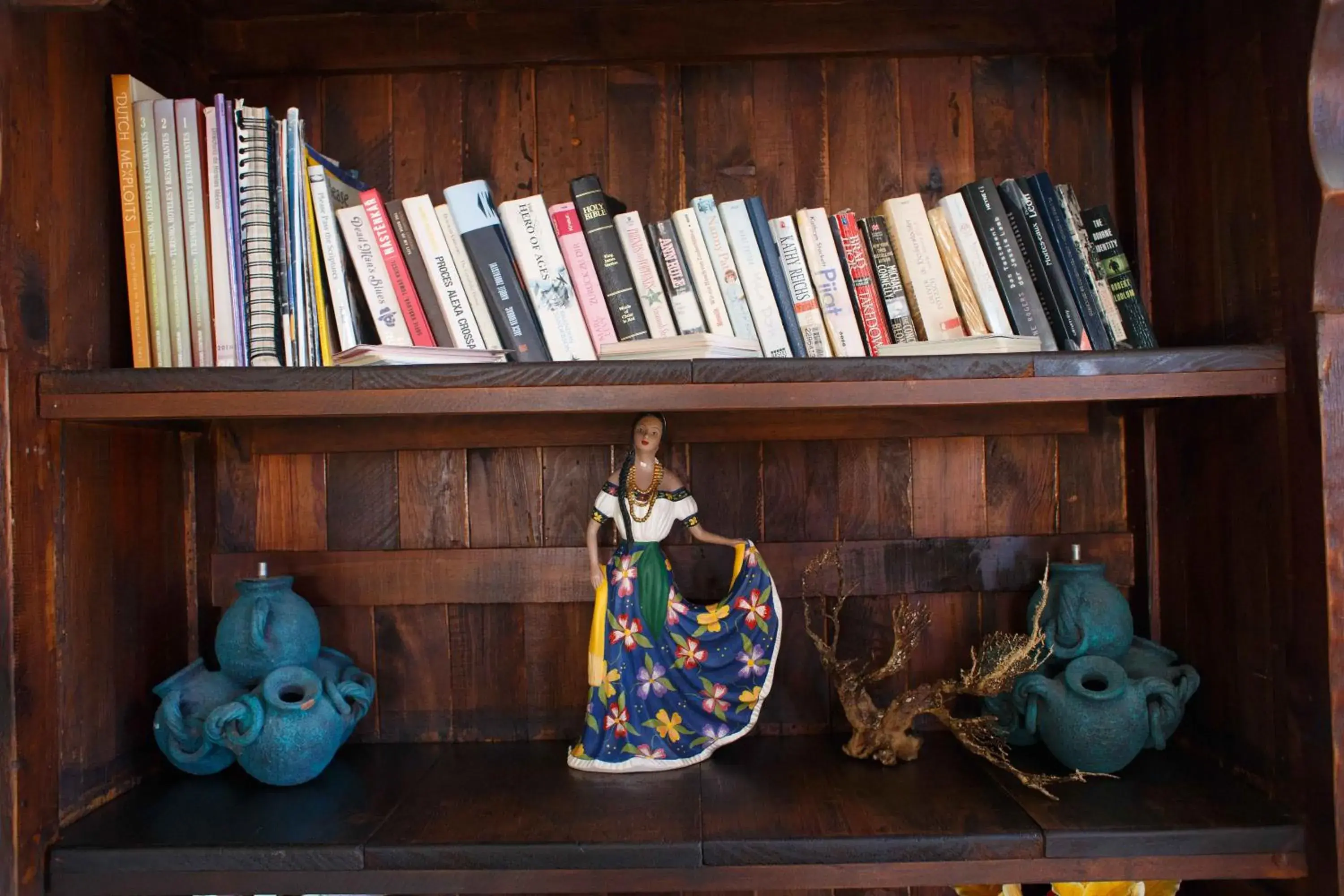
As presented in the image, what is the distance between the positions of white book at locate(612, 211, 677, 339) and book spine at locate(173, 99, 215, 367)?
434 millimetres

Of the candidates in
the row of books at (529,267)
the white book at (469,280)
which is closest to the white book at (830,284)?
the row of books at (529,267)

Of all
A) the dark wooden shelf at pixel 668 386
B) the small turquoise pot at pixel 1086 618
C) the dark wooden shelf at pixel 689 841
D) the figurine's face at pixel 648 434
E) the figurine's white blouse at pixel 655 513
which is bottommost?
the dark wooden shelf at pixel 689 841

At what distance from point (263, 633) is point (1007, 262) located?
915 mm

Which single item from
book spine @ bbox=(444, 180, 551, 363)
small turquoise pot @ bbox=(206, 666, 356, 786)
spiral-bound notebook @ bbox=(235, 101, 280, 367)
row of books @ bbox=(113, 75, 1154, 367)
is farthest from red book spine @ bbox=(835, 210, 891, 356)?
small turquoise pot @ bbox=(206, 666, 356, 786)

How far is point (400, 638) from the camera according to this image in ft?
4.03

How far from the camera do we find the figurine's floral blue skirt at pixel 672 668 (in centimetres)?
108

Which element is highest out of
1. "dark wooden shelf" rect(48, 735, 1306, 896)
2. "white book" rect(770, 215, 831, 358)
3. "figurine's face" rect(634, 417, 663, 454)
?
"white book" rect(770, 215, 831, 358)

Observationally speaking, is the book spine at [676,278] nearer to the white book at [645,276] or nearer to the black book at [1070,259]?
the white book at [645,276]

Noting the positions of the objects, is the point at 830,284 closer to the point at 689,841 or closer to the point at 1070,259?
the point at 1070,259

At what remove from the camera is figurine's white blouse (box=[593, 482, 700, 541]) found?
1111mm

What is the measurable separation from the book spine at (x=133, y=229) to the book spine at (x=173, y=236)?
0.08 feet

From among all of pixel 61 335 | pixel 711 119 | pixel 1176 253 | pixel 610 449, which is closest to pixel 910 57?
pixel 711 119

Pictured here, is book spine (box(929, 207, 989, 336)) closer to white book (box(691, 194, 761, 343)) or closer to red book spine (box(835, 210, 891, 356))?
red book spine (box(835, 210, 891, 356))

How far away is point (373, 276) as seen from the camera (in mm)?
1074
